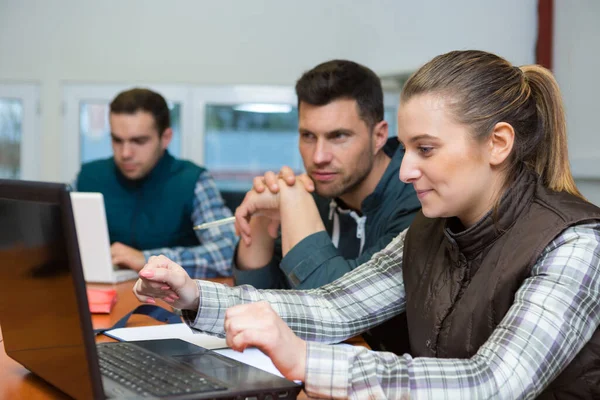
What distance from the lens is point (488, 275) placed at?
1.11 metres

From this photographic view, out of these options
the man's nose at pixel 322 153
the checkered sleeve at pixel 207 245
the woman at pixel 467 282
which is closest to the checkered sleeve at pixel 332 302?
the woman at pixel 467 282

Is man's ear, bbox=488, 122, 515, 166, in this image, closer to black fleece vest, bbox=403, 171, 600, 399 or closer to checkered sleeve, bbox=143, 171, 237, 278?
black fleece vest, bbox=403, 171, 600, 399

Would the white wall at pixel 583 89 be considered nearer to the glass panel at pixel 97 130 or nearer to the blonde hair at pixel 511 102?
the blonde hair at pixel 511 102

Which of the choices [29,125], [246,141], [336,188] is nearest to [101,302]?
[336,188]

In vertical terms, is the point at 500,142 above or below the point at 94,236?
above

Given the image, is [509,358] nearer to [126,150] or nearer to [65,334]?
[65,334]

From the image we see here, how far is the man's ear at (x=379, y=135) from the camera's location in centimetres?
208

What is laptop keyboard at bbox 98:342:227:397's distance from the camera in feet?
2.90

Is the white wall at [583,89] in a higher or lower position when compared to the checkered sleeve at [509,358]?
higher

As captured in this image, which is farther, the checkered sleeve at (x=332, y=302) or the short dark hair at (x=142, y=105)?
the short dark hair at (x=142, y=105)

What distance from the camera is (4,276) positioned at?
3.30ft

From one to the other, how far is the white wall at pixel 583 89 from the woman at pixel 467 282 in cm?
183

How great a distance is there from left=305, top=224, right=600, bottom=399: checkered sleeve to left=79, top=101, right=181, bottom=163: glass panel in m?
3.12

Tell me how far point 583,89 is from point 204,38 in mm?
1899
